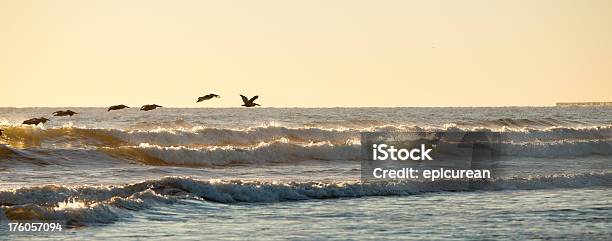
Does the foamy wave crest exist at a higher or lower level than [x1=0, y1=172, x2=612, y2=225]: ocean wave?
higher

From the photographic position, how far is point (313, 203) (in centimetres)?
2448

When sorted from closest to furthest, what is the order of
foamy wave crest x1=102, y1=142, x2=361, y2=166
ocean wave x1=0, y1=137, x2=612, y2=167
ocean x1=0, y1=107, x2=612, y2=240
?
ocean x1=0, y1=107, x2=612, y2=240 → ocean wave x1=0, y1=137, x2=612, y2=167 → foamy wave crest x1=102, y1=142, x2=361, y2=166

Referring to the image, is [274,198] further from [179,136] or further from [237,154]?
[179,136]

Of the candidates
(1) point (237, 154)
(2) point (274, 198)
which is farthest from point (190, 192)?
(1) point (237, 154)

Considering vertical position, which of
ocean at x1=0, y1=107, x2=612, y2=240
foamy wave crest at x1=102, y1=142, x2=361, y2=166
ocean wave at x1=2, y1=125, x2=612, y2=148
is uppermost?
ocean wave at x1=2, y1=125, x2=612, y2=148

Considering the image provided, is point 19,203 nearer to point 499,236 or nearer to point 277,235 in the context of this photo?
point 277,235

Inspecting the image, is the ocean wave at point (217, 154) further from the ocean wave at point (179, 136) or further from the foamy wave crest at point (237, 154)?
the ocean wave at point (179, 136)

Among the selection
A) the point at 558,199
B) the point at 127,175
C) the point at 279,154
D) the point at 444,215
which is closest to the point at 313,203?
the point at 444,215

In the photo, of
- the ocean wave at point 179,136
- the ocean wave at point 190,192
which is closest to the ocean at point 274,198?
the ocean wave at point 190,192

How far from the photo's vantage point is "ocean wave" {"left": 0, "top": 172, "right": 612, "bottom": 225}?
2069 centimetres

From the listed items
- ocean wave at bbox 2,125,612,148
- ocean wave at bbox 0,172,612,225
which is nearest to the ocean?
ocean wave at bbox 0,172,612,225

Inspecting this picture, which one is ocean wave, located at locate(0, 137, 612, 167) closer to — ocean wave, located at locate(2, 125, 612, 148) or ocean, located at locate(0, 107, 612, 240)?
ocean, located at locate(0, 107, 612, 240)

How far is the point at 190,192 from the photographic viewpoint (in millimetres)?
25688

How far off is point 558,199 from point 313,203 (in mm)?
5745
